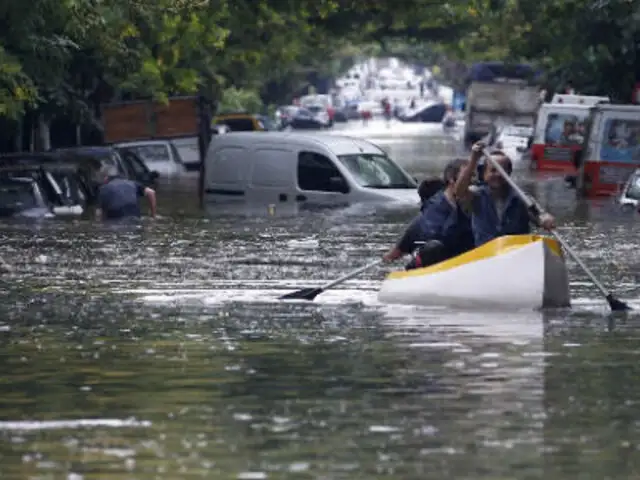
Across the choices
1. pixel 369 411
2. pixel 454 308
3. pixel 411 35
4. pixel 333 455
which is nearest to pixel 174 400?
pixel 369 411

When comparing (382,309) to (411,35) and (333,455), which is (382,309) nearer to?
(333,455)

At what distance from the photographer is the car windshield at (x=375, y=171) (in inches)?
1350

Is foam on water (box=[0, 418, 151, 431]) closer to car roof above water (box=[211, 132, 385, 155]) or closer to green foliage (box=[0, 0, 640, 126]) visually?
green foliage (box=[0, 0, 640, 126])

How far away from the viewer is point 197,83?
185 ft

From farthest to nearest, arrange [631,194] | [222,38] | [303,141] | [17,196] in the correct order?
[222,38] → [631,194] → [303,141] → [17,196]

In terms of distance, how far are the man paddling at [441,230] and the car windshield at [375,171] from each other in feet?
45.8

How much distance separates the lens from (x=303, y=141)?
3472 cm

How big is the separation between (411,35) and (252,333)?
54217 mm

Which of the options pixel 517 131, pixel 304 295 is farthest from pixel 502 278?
pixel 517 131

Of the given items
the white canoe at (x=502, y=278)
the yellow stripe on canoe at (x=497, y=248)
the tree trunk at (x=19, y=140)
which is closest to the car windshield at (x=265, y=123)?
the tree trunk at (x=19, y=140)

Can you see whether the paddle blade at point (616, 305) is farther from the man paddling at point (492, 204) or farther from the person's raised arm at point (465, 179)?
the person's raised arm at point (465, 179)

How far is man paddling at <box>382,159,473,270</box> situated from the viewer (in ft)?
65.0

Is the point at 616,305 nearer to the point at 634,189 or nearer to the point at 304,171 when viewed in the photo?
the point at 304,171

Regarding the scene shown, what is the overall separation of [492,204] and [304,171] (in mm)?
15273
